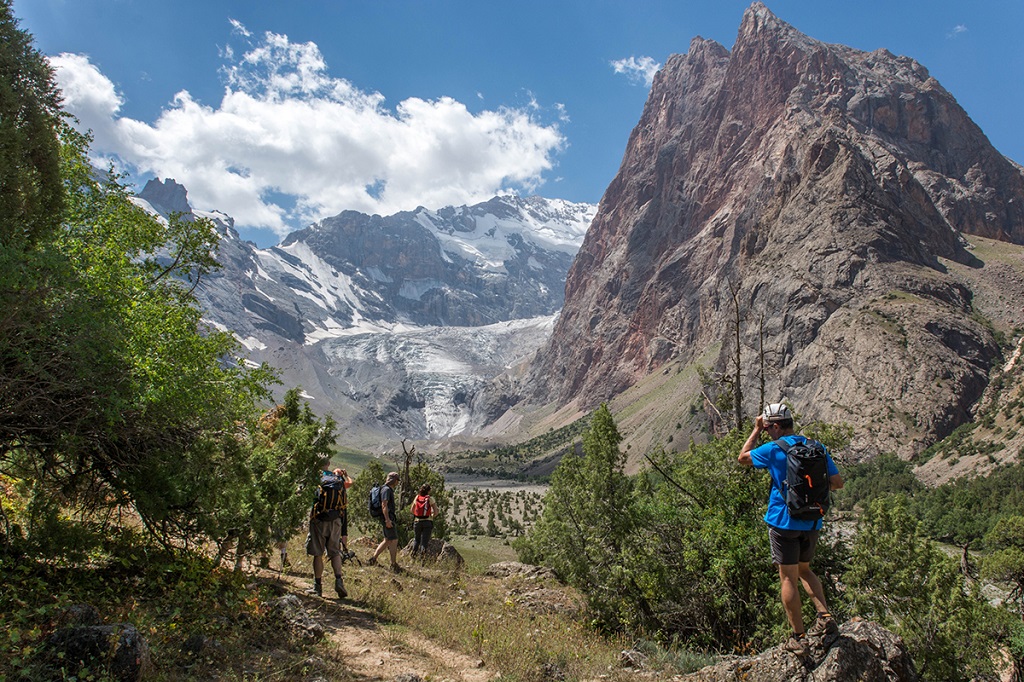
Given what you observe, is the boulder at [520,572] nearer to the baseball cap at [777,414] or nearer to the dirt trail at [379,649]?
the dirt trail at [379,649]

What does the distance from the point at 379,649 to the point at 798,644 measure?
514 centimetres

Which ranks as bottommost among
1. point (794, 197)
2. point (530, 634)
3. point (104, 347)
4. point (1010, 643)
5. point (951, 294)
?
point (1010, 643)

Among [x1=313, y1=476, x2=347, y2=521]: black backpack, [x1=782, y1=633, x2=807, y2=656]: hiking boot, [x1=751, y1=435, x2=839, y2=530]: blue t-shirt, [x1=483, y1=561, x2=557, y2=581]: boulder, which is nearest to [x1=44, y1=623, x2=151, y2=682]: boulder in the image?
[x1=313, y1=476, x2=347, y2=521]: black backpack

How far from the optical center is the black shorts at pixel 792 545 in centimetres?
621

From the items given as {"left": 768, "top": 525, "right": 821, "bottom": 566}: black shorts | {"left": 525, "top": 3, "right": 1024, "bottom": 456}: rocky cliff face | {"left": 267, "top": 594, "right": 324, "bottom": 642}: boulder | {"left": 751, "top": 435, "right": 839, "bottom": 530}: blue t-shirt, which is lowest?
{"left": 267, "top": 594, "right": 324, "bottom": 642}: boulder

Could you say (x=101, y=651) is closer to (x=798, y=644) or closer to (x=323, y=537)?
(x=323, y=537)

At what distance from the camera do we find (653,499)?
42.3ft

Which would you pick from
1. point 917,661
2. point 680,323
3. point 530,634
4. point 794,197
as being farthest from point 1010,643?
point 680,323

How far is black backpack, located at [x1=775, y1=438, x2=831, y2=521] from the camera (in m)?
6.11

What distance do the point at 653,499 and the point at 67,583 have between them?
10203 millimetres

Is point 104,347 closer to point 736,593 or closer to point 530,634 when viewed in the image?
point 530,634

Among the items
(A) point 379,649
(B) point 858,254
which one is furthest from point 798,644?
(B) point 858,254

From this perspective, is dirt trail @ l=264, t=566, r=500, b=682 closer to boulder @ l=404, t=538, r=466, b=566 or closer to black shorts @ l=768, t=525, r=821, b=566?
black shorts @ l=768, t=525, r=821, b=566

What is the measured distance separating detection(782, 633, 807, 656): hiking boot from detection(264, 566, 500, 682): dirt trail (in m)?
3.41
